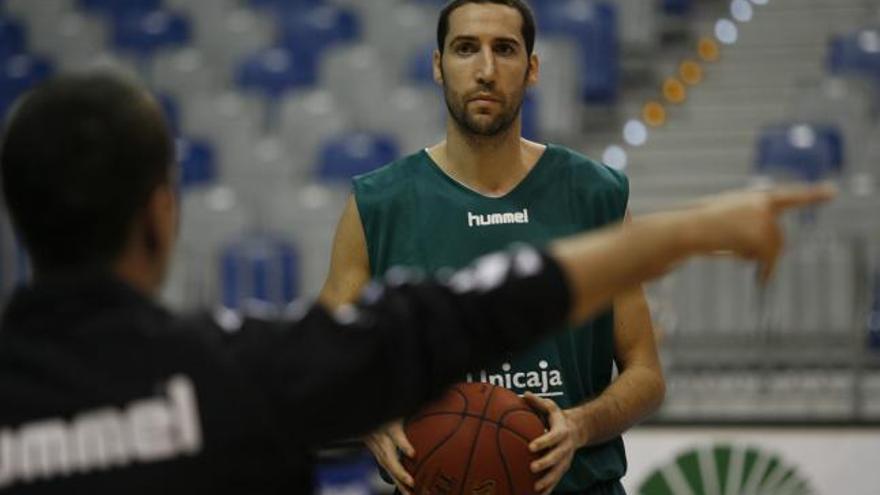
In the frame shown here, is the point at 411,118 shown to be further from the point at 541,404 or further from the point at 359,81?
the point at 541,404

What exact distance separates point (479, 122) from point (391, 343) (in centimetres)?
232

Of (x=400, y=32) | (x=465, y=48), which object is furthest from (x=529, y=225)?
(x=400, y=32)

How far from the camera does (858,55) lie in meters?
11.3

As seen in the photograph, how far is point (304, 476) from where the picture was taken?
7.09ft

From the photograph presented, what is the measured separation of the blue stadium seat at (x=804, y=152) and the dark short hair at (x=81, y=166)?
8056 millimetres

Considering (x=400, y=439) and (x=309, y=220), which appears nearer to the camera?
(x=400, y=439)

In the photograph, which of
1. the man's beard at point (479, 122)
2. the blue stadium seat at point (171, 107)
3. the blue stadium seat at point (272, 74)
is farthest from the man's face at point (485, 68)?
the blue stadium seat at point (171, 107)

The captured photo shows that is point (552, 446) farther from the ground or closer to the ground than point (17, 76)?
closer to the ground

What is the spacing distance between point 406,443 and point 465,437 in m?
0.17

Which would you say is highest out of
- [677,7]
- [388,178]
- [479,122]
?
[677,7]

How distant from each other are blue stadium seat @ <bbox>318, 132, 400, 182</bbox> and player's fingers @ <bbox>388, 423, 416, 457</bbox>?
7286 mm

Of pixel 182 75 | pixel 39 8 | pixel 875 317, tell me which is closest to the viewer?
pixel 875 317

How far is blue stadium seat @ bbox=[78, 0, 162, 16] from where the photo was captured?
1502cm

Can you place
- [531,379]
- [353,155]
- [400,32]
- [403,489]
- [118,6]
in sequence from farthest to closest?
1. [118,6]
2. [400,32]
3. [353,155]
4. [531,379]
5. [403,489]
